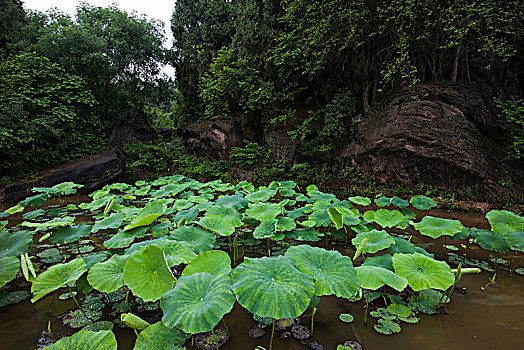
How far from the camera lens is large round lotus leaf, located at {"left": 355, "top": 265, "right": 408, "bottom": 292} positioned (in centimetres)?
158

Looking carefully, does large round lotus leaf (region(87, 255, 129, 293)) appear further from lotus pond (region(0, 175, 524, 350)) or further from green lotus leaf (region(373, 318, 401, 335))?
green lotus leaf (region(373, 318, 401, 335))

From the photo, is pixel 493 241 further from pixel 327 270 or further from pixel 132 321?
pixel 132 321

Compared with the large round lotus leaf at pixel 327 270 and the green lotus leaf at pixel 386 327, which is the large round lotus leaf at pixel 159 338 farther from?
the green lotus leaf at pixel 386 327

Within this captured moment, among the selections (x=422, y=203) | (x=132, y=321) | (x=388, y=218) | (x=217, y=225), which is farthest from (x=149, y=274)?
(x=422, y=203)

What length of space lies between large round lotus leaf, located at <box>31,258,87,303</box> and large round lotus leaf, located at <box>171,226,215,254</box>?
0.77m

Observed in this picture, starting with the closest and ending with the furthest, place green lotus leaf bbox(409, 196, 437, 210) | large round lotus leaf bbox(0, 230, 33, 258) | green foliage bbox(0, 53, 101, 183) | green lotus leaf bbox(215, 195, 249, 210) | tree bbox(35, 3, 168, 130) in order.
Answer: large round lotus leaf bbox(0, 230, 33, 258) → green lotus leaf bbox(215, 195, 249, 210) → green lotus leaf bbox(409, 196, 437, 210) → green foliage bbox(0, 53, 101, 183) → tree bbox(35, 3, 168, 130)

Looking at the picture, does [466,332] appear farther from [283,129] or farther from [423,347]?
[283,129]

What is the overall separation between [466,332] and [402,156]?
16.4 ft

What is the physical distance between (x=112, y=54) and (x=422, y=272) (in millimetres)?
13658

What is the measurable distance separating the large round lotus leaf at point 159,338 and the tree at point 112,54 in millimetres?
12196

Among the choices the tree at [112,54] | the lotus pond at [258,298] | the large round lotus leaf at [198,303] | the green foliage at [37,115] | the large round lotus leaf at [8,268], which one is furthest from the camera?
the tree at [112,54]

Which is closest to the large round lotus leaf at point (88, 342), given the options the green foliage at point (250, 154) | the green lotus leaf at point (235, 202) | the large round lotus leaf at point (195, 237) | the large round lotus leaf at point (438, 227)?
the large round lotus leaf at point (195, 237)

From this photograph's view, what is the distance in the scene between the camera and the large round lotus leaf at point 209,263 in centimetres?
167

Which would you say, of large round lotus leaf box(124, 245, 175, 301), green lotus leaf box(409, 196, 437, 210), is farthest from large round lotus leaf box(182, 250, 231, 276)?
green lotus leaf box(409, 196, 437, 210)
